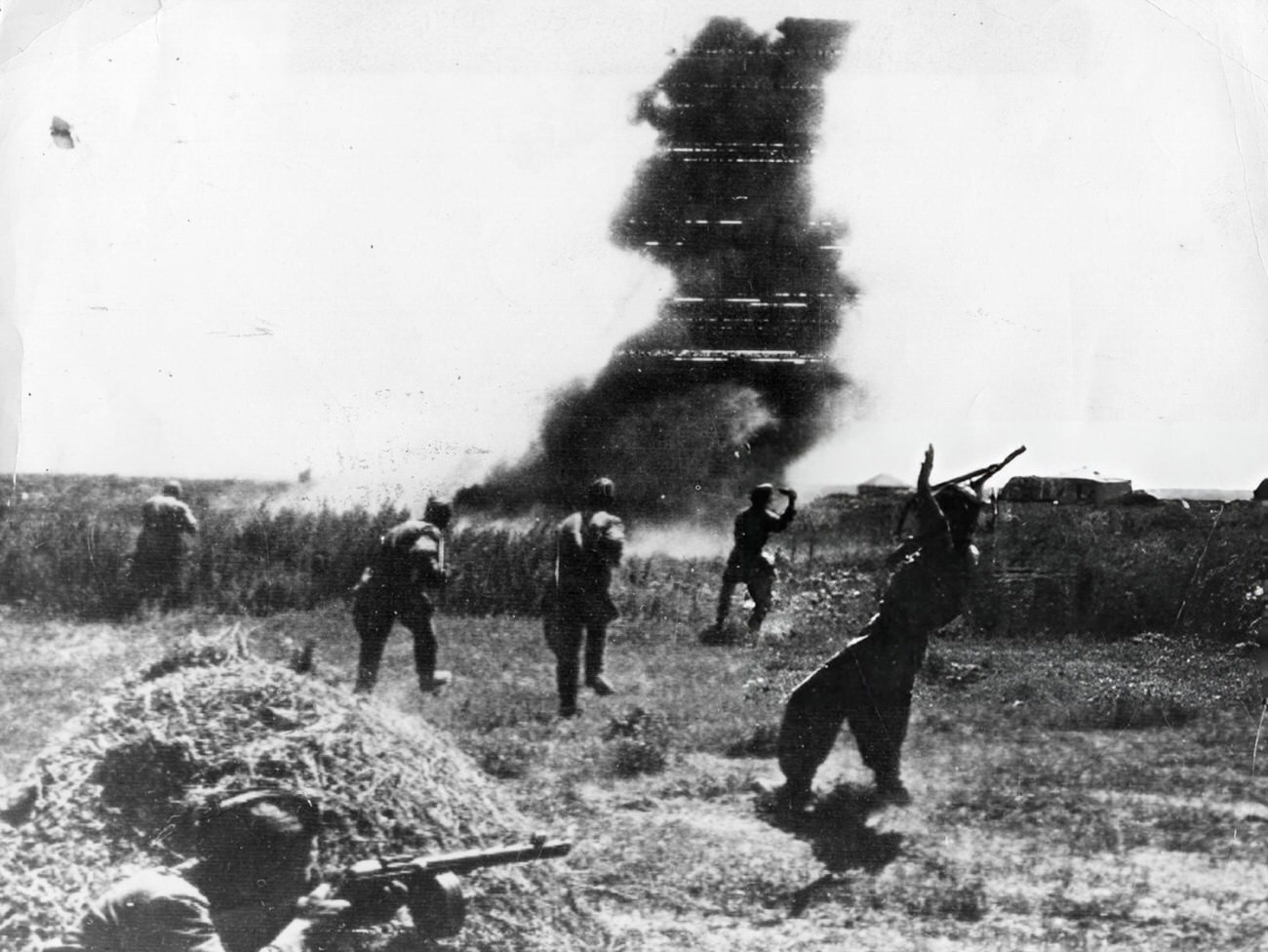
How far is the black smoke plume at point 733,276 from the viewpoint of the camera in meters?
5.29

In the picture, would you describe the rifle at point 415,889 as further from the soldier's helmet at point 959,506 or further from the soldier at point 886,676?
the soldier's helmet at point 959,506

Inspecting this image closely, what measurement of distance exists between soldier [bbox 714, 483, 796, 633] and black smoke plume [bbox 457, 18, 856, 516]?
0.35ft

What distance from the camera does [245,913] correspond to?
16.9 feet

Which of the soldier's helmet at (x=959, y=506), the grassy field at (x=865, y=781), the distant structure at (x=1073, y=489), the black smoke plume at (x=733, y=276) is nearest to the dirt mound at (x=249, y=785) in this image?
the grassy field at (x=865, y=781)

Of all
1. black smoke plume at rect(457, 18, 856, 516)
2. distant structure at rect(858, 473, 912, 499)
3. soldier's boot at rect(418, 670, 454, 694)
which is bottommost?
soldier's boot at rect(418, 670, 454, 694)

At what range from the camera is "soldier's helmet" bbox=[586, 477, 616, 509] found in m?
5.34

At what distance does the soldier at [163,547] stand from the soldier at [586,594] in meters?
1.83

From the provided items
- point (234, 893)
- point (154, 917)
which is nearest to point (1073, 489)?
point (234, 893)

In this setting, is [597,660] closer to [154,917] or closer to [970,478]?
[970,478]

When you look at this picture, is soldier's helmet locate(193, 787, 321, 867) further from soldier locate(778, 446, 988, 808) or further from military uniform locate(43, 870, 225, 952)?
soldier locate(778, 446, 988, 808)

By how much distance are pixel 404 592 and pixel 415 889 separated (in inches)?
53.2

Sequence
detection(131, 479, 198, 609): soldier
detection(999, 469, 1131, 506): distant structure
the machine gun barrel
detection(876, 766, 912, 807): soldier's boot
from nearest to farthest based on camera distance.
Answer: the machine gun barrel, detection(876, 766, 912, 807): soldier's boot, detection(999, 469, 1131, 506): distant structure, detection(131, 479, 198, 609): soldier

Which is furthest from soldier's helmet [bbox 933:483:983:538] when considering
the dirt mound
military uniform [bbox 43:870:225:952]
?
military uniform [bbox 43:870:225:952]

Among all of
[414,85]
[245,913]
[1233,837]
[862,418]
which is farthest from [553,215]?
[1233,837]
